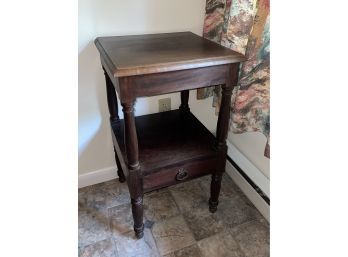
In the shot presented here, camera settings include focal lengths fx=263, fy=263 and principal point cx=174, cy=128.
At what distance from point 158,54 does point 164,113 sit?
556 millimetres

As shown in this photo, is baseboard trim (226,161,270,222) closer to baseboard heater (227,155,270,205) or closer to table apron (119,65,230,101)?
baseboard heater (227,155,270,205)

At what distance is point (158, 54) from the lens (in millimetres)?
1012

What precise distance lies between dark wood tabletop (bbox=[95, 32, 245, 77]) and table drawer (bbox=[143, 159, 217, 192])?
1.51 ft

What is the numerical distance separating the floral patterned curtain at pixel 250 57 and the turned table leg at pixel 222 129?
0.10m

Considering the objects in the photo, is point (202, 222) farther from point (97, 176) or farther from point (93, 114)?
point (93, 114)

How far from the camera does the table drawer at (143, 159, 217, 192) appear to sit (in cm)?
116

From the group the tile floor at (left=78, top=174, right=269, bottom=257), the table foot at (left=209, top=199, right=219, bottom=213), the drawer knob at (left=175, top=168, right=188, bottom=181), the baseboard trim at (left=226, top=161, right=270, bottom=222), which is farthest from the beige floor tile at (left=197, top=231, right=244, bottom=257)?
the drawer knob at (left=175, top=168, right=188, bottom=181)

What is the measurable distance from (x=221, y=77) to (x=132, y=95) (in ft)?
1.21

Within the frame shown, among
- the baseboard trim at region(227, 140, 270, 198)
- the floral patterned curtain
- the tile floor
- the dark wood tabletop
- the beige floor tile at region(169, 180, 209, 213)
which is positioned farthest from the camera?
the beige floor tile at region(169, 180, 209, 213)

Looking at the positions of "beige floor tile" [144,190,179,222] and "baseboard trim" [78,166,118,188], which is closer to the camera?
"beige floor tile" [144,190,179,222]

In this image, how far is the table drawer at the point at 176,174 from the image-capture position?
3.79ft

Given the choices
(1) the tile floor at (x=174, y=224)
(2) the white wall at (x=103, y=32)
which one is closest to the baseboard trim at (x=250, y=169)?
(1) the tile floor at (x=174, y=224)
